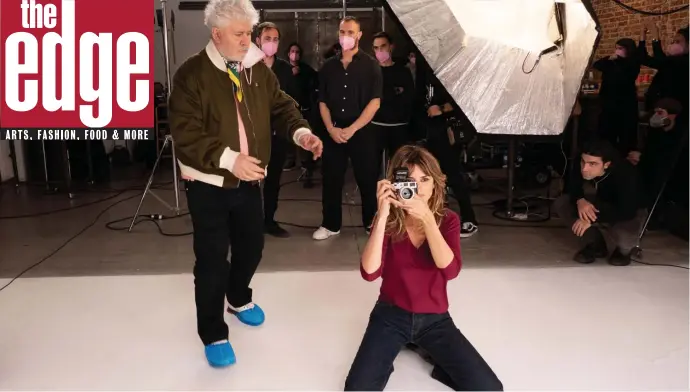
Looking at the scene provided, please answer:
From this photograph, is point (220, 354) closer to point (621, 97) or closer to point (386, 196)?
point (386, 196)

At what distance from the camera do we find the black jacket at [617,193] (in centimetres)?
339

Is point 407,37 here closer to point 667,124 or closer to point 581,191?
point 581,191

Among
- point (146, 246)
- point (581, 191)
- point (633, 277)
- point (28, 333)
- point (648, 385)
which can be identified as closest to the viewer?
point (648, 385)

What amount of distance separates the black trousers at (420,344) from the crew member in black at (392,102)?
2.34 meters

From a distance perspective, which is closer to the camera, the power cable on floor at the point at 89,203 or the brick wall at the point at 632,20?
the power cable on floor at the point at 89,203

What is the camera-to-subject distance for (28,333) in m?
2.55

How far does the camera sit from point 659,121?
12.7ft

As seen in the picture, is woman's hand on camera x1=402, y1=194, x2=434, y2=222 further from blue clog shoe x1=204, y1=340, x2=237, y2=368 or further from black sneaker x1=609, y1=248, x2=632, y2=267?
black sneaker x1=609, y1=248, x2=632, y2=267

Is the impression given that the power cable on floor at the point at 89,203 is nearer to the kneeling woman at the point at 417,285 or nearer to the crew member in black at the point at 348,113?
the crew member in black at the point at 348,113

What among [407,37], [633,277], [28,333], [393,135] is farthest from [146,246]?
[633,277]

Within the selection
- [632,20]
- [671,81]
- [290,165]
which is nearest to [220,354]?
[671,81]

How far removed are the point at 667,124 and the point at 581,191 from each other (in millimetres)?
893

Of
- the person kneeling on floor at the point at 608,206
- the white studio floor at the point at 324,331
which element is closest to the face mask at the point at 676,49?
the person kneeling on floor at the point at 608,206

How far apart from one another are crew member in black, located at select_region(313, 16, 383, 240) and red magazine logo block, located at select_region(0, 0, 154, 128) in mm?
1167
